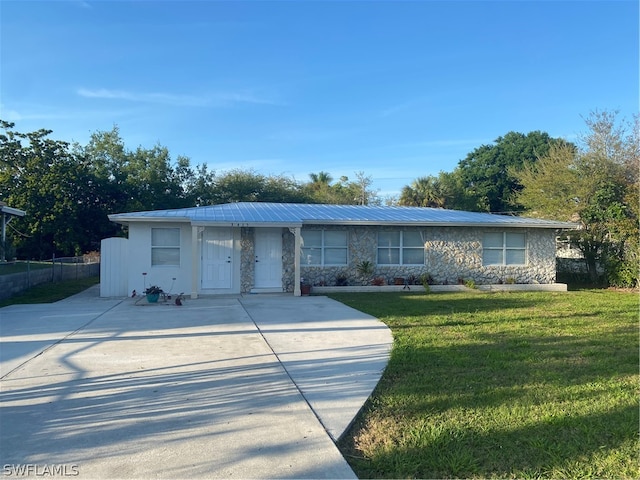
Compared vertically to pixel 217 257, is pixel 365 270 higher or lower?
lower

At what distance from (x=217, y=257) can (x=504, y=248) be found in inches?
407

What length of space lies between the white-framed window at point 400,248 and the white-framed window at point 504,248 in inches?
98.9

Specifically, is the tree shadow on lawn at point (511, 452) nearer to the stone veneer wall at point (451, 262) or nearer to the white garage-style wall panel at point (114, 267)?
the stone veneer wall at point (451, 262)

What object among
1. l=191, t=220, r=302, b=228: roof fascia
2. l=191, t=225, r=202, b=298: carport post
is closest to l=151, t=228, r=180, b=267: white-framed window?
l=191, t=225, r=202, b=298: carport post


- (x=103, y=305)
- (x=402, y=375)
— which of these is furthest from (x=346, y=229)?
(x=402, y=375)

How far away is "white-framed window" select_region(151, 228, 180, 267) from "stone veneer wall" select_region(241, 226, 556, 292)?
2.05 meters

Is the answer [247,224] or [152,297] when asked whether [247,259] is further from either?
[152,297]

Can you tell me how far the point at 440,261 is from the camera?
16.9m

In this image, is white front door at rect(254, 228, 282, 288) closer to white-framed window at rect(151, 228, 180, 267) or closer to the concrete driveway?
white-framed window at rect(151, 228, 180, 267)

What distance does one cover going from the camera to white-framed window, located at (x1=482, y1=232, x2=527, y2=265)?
17.4 metres

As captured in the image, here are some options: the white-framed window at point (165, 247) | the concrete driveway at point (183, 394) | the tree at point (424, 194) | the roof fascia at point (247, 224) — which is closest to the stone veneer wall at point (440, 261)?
the roof fascia at point (247, 224)

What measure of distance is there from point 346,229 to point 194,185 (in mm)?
21470

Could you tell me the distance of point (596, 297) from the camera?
14445 mm

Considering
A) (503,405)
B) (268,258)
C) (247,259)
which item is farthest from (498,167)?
(503,405)
